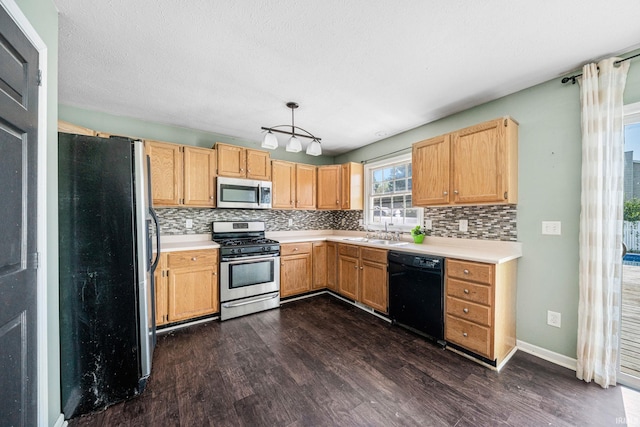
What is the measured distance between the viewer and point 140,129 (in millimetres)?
3010

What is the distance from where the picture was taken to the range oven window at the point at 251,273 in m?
2.97

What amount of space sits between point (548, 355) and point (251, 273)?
305cm

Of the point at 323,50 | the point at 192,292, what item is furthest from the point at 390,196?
the point at 192,292

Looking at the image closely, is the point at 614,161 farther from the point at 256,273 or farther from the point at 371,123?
the point at 256,273

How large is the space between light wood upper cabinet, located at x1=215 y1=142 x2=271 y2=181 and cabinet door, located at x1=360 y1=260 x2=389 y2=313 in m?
1.93

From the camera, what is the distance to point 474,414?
5.00ft

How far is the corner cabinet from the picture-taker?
2170 millimetres

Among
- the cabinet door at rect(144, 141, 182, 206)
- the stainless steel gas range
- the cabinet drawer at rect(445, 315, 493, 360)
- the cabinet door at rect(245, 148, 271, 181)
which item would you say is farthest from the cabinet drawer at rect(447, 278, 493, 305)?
the cabinet door at rect(144, 141, 182, 206)

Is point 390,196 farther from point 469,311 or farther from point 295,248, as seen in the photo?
point 469,311

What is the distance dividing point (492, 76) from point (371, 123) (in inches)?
52.8

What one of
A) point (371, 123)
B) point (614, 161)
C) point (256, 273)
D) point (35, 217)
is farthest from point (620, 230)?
point (35, 217)

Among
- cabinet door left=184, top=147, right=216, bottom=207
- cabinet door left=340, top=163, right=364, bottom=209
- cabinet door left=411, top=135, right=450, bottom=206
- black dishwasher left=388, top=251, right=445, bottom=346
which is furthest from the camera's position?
cabinet door left=340, top=163, right=364, bottom=209

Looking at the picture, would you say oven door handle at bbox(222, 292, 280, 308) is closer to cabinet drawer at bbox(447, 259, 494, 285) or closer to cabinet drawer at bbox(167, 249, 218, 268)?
cabinet drawer at bbox(167, 249, 218, 268)

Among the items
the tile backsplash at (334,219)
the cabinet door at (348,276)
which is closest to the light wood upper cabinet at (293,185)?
the tile backsplash at (334,219)
